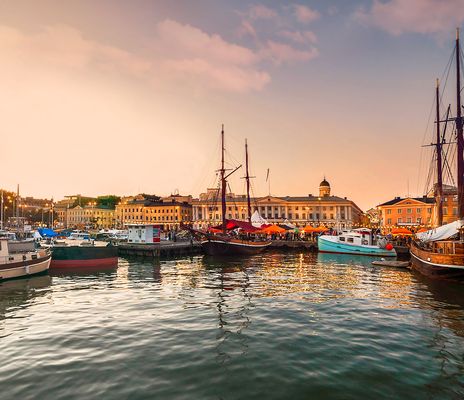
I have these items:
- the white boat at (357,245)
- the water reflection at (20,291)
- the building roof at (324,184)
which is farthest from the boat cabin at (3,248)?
the building roof at (324,184)

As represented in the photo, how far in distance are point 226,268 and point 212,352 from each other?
27.2 metres

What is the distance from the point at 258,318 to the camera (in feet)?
58.3

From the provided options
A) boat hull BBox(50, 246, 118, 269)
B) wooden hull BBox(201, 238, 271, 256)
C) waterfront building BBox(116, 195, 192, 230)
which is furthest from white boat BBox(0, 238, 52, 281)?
waterfront building BBox(116, 195, 192, 230)

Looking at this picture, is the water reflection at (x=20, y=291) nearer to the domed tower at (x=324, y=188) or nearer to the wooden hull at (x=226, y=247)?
the wooden hull at (x=226, y=247)

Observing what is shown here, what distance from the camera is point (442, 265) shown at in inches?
1132

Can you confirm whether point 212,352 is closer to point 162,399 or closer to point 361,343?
point 162,399

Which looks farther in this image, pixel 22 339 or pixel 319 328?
pixel 319 328

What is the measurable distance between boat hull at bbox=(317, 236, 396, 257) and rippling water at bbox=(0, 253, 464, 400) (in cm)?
2764

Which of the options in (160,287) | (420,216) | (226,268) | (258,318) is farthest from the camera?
(420,216)

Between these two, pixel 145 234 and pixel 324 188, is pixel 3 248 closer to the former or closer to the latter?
pixel 145 234

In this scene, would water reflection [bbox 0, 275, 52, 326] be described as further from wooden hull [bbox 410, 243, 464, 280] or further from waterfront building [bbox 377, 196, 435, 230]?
waterfront building [bbox 377, 196, 435, 230]

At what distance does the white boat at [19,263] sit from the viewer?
29.7 m

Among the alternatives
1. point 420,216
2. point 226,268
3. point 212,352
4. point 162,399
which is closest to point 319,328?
point 212,352

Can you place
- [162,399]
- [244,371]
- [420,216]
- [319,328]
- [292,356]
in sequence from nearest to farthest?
[162,399]
[244,371]
[292,356]
[319,328]
[420,216]
